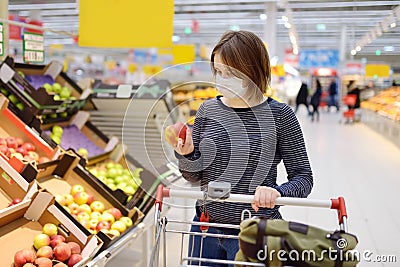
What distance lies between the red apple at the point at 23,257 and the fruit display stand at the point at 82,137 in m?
1.70

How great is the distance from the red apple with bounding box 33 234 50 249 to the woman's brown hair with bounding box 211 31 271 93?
1347mm

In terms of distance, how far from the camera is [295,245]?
1.04 m

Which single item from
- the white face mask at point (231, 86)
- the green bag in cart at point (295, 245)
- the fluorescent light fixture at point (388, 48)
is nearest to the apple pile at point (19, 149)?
the white face mask at point (231, 86)

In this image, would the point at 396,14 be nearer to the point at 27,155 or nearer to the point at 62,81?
the point at 62,81

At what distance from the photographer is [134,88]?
494cm

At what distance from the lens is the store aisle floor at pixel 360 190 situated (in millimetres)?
4086

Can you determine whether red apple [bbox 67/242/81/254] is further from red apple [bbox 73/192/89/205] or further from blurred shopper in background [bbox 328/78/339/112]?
blurred shopper in background [bbox 328/78/339/112]

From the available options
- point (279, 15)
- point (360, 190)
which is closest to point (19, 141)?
point (360, 190)

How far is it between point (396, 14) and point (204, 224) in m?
11.3

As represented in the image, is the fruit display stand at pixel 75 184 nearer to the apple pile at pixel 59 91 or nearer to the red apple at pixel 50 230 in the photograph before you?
the red apple at pixel 50 230

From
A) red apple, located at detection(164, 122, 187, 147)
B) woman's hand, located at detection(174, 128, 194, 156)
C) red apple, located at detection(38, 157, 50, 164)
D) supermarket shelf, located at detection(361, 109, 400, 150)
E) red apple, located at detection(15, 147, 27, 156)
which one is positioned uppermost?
red apple, located at detection(164, 122, 187, 147)

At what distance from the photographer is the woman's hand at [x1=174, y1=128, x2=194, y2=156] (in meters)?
1.41

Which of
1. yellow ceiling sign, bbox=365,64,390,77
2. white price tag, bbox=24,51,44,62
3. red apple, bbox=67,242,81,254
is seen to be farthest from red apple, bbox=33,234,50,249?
yellow ceiling sign, bbox=365,64,390,77

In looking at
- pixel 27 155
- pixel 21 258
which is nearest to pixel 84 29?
pixel 27 155
